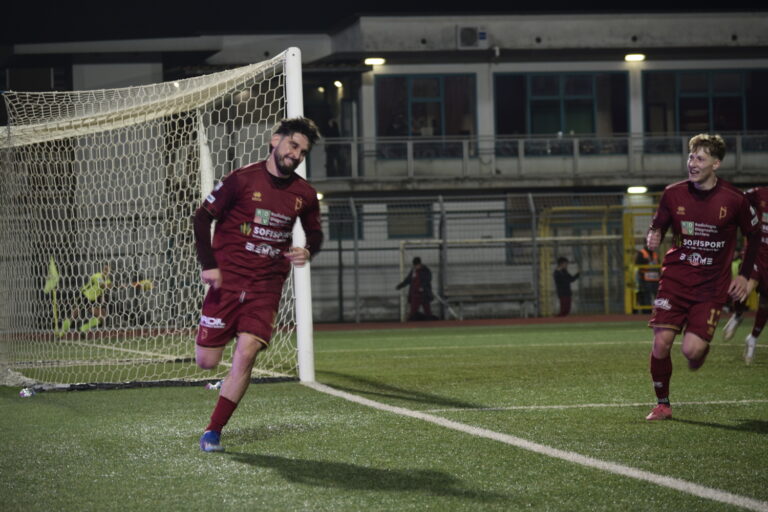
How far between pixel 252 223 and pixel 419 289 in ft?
62.0

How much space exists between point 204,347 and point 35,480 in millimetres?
1279

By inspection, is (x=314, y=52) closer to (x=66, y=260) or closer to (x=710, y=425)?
(x=66, y=260)

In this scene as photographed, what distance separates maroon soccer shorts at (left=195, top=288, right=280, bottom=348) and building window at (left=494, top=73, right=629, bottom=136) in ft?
81.4

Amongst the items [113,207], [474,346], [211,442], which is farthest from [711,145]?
[113,207]

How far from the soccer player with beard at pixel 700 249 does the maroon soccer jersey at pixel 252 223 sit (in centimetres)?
245

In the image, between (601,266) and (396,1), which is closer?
(601,266)

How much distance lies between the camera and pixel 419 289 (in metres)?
25.0

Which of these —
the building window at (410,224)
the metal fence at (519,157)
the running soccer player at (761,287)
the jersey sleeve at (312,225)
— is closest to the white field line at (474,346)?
the running soccer player at (761,287)

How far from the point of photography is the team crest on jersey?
6.16 m

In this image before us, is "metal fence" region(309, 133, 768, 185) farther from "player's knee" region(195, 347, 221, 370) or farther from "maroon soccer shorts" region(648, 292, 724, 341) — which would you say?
"player's knee" region(195, 347, 221, 370)

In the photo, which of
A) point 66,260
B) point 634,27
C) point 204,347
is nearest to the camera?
point 204,347

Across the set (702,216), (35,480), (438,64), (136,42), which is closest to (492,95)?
(438,64)

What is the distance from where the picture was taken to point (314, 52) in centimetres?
3114

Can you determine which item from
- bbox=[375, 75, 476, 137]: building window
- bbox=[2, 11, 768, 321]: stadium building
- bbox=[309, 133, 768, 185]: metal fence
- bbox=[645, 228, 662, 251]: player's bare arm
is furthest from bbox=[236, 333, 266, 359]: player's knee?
bbox=[375, 75, 476, 137]: building window
